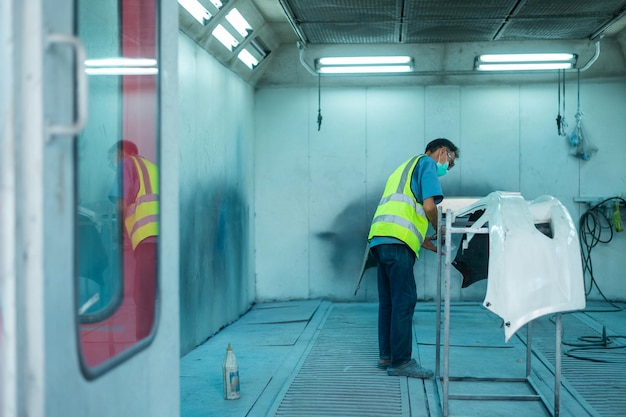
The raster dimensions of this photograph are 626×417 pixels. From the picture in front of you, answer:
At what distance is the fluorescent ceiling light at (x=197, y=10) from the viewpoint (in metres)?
5.53

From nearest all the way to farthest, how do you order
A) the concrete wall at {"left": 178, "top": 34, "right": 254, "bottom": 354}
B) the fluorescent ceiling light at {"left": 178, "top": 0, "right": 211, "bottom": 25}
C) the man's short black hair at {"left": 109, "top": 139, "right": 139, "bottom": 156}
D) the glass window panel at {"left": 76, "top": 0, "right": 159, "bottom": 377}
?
the glass window panel at {"left": 76, "top": 0, "right": 159, "bottom": 377}, the man's short black hair at {"left": 109, "top": 139, "right": 139, "bottom": 156}, the fluorescent ceiling light at {"left": 178, "top": 0, "right": 211, "bottom": 25}, the concrete wall at {"left": 178, "top": 34, "right": 254, "bottom": 354}

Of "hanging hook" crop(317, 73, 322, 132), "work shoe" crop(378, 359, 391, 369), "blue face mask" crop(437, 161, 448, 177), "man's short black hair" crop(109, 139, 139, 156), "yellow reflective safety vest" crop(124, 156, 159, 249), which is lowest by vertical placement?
"work shoe" crop(378, 359, 391, 369)

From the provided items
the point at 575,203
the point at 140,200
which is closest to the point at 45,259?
the point at 140,200

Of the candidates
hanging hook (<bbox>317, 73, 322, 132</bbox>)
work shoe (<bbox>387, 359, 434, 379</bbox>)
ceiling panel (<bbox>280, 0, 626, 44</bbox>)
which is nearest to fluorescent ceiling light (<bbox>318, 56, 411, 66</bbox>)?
ceiling panel (<bbox>280, 0, 626, 44</bbox>)

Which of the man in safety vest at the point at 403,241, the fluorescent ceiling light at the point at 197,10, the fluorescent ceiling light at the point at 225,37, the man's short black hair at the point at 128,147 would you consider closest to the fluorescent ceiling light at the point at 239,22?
the fluorescent ceiling light at the point at 225,37

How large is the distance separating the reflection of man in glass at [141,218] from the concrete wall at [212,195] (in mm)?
3115

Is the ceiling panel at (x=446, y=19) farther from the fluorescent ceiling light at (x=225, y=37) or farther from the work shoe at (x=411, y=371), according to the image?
the work shoe at (x=411, y=371)

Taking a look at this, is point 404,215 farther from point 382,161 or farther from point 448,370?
point 382,161

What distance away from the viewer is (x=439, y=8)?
6.24m

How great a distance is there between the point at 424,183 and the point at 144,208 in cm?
298

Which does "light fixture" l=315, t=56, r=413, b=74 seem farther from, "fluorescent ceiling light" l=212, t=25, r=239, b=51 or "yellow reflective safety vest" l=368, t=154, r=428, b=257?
"yellow reflective safety vest" l=368, t=154, r=428, b=257

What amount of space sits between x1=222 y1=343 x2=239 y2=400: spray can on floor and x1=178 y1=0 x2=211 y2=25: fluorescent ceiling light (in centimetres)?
276

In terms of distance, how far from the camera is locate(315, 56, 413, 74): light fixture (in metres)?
7.80

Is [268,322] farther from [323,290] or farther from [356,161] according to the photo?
[356,161]
